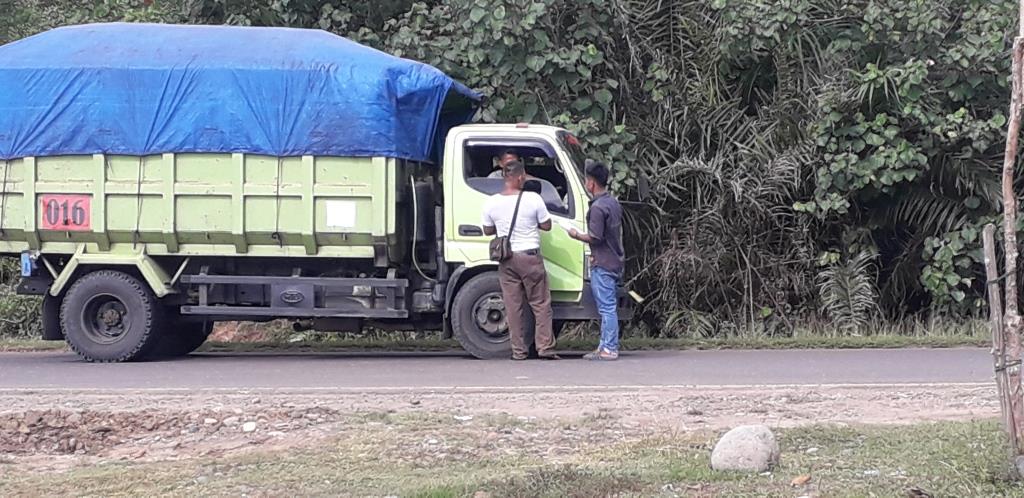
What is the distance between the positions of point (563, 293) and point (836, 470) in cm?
577

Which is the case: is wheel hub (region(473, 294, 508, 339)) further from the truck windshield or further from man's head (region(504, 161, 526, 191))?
the truck windshield

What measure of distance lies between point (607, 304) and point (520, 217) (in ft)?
3.71

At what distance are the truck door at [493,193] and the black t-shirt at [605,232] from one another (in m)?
0.36

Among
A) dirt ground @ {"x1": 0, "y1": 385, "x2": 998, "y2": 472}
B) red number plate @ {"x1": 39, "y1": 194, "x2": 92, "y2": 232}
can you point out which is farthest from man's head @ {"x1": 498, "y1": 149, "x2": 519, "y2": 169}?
red number plate @ {"x1": 39, "y1": 194, "x2": 92, "y2": 232}

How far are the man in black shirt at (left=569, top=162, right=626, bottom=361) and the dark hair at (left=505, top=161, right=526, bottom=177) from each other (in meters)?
0.61

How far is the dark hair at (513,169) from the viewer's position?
36.7ft

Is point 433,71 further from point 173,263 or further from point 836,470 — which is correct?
point 836,470

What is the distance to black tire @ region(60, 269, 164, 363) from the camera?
457 inches

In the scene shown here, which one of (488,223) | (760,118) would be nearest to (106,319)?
(488,223)

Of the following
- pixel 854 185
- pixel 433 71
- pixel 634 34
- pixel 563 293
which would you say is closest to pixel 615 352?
pixel 563 293

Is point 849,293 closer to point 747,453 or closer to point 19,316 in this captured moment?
point 747,453

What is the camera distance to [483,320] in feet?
37.9

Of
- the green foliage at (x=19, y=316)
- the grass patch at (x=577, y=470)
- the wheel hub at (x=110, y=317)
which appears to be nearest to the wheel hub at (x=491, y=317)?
the wheel hub at (x=110, y=317)

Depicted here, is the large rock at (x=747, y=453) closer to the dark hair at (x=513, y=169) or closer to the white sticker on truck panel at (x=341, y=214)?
the dark hair at (x=513, y=169)
